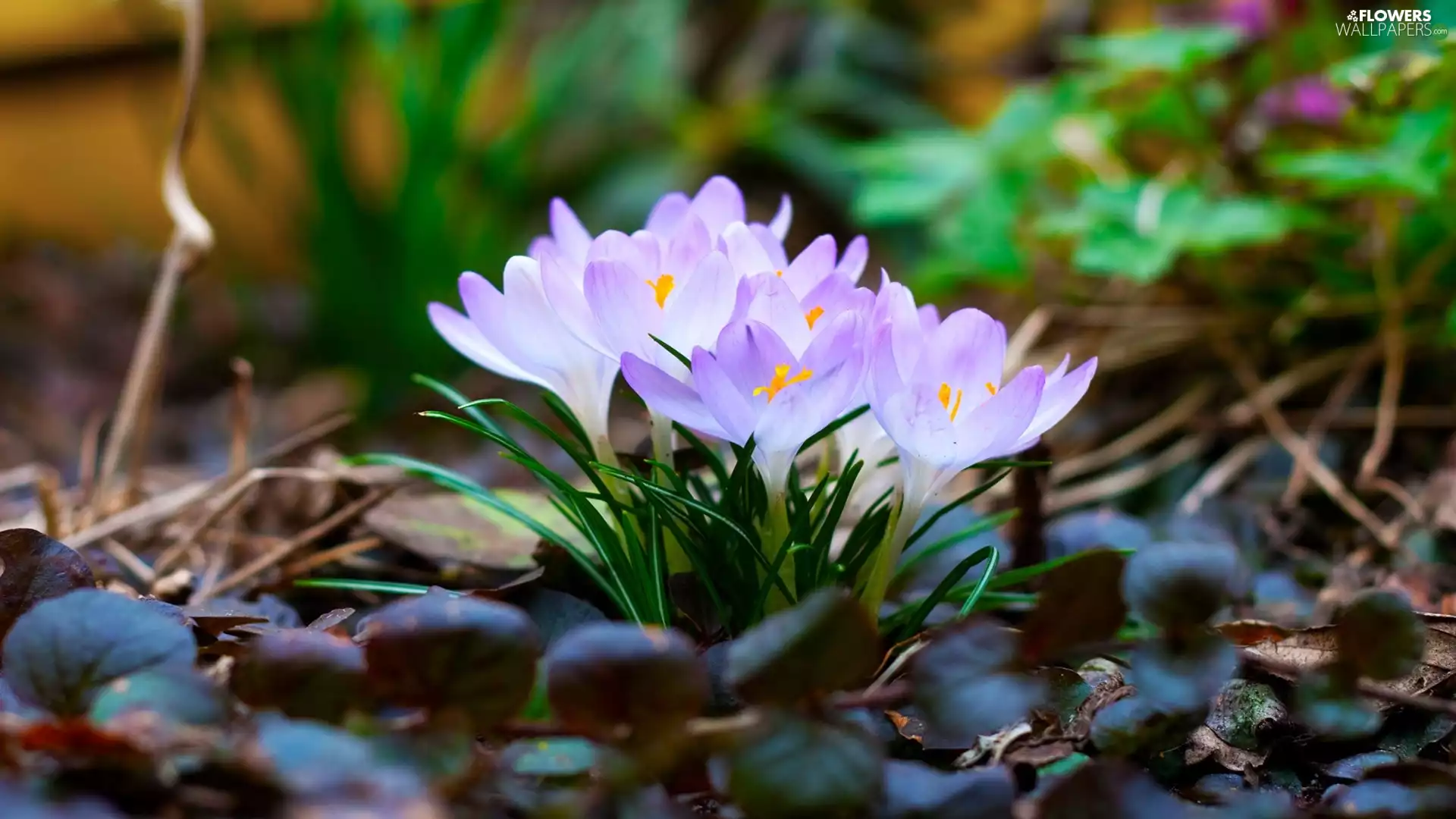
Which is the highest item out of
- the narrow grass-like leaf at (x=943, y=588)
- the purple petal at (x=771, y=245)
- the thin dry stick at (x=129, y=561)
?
the purple petal at (x=771, y=245)

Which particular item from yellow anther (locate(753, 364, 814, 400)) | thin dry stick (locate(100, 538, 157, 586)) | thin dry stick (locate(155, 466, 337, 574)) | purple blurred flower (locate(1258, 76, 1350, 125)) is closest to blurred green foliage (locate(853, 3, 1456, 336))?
purple blurred flower (locate(1258, 76, 1350, 125))

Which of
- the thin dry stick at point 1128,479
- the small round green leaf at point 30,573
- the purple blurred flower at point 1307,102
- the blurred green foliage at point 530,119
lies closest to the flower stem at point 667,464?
the small round green leaf at point 30,573

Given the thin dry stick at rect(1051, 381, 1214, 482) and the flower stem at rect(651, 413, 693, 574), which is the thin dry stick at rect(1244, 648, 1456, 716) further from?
the thin dry stick at rect(1051, 381, 1214, 482)

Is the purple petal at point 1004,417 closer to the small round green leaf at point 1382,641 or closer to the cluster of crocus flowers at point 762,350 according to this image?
the cluster of crocus flowers at point 762,350

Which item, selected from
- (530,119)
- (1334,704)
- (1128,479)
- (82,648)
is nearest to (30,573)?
(82,648)

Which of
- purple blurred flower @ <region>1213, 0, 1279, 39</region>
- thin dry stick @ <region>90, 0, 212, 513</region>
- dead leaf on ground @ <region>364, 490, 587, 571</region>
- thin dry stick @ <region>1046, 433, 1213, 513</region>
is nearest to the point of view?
dead leaf on ground @ <region>364, 490, 587, 571</region>

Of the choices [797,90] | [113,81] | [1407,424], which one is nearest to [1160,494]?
[1407,424]

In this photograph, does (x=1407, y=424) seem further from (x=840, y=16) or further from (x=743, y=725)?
(x=840, y=16)
